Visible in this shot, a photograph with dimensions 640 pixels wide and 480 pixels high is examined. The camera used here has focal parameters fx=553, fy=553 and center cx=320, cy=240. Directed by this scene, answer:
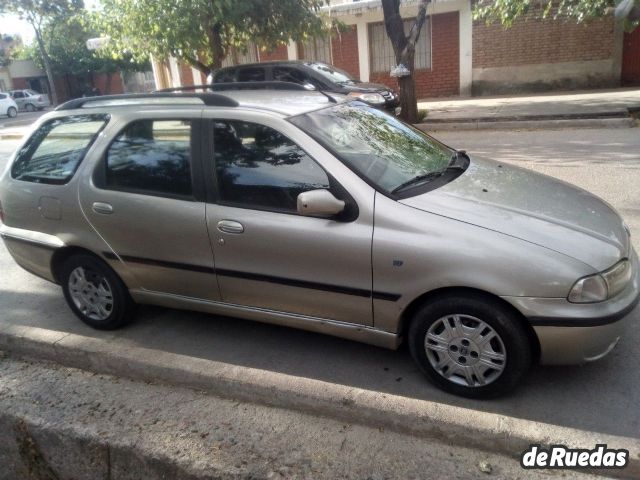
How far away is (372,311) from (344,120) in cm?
135

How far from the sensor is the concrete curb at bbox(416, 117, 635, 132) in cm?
1073

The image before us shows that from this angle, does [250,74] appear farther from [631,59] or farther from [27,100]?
[27,100]

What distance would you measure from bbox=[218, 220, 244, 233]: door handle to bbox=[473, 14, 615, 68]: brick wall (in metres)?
15.8

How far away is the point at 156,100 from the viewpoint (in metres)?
3.90

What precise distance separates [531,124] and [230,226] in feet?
A: 32.3

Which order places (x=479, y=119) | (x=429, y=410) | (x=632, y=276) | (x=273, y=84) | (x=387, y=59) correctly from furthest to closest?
(x=387, y=59) → (x=479, y=119) → (x=273, y=84) → (x=632, y=276) → (x=429, y=410)

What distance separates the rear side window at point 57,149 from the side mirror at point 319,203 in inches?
72.4

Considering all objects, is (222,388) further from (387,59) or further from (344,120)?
(387,59)

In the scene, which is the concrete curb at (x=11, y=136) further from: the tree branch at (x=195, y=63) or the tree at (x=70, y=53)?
the tree at (x=70, y=53)

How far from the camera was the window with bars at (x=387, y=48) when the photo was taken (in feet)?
61.1

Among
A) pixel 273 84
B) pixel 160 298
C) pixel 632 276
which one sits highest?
pixel 273 84

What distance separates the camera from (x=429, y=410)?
2676 millimetres

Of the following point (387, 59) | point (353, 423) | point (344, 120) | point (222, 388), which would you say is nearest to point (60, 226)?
point (222, 388)

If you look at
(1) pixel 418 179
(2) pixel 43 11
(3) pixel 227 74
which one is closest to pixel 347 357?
(1) pixel 418 179
